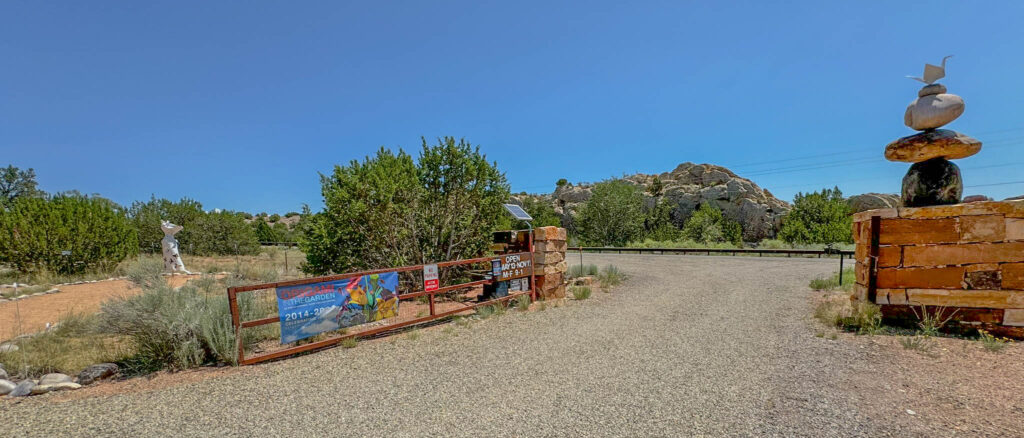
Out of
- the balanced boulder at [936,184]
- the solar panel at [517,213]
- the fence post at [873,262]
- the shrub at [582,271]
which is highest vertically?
the balanced boulder at [936,184]

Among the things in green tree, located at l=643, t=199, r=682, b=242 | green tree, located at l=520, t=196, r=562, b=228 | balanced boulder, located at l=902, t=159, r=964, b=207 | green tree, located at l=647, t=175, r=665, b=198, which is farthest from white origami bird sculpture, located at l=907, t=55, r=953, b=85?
green tree, located at l=647, t=175, r=665, b=198

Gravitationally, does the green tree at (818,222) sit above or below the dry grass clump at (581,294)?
above

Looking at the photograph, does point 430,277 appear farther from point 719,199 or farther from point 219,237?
point 719,199

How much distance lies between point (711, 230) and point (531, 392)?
3943 centimetres

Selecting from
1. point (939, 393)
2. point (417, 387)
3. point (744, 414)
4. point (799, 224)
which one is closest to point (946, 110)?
point (939, 393)

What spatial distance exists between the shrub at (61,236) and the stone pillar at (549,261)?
17.3 m

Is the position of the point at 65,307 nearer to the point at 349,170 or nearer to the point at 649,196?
the point at 349,170

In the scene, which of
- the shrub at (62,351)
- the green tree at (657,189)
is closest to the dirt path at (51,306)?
the shrub at (62,351)

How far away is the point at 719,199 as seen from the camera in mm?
49719

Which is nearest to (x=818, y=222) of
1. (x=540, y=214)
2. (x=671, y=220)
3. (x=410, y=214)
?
(x=671, y=220)

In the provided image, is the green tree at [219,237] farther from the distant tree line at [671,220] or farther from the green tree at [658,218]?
the green tree at [658,218]

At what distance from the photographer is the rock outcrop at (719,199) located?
45531 millimetres

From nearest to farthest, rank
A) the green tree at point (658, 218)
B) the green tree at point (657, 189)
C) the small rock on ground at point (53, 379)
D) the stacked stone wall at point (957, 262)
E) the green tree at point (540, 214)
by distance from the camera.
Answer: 1. the small rock on ground at point (53, 379)
2. the stacked stone wall at point (957, 262)
3. the green tree at point (540, 214)
4. the green tree at point (658, 218)
5. the green tree at point (657, 189)

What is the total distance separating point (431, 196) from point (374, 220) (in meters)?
1.90
